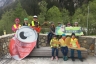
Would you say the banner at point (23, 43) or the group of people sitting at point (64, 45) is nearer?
the group of people sitting at point (64, 45)

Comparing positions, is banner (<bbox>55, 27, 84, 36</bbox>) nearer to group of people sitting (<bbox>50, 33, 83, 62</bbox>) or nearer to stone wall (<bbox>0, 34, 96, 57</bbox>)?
stone wall (<bbox>0, 34, 96, 57</bbox>)

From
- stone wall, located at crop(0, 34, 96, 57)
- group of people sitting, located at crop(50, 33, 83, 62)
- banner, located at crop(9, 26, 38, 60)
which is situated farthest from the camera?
stone wall, located at crop(0, 34, 96, 57)

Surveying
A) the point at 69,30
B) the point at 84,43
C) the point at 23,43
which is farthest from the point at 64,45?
the point at 23,43

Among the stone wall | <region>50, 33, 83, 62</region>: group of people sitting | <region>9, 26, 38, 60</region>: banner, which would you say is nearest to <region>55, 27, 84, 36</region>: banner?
the stone wall

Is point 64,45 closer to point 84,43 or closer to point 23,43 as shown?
point 84,43

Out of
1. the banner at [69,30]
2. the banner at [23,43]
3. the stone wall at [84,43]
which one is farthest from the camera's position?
the banner at [69,30]

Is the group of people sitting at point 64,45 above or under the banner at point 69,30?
under

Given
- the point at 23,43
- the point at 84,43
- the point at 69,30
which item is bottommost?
the point at 84,43

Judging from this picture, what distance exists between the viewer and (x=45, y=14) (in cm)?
2697

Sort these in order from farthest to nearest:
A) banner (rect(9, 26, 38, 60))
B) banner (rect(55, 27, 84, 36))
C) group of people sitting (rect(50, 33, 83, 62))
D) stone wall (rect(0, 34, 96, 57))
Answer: banner (rect(55, 27, 84, 36)) < stone wall (rect(0, 34, 96, 57)) < banner (rect(9, 26, 38, 60)) < group of people sitting (rect(50, 33, 83, 62))

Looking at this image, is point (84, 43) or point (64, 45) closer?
point (64, 45)

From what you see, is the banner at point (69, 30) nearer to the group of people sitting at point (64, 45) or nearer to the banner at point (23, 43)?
the group of people sitting at point (64, 45)

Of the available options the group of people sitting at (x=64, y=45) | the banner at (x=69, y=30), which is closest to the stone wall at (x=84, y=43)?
the banner at (x=69, y=30)

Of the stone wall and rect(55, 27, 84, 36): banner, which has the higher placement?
→ rect(55, 27, 84, 36): banner
